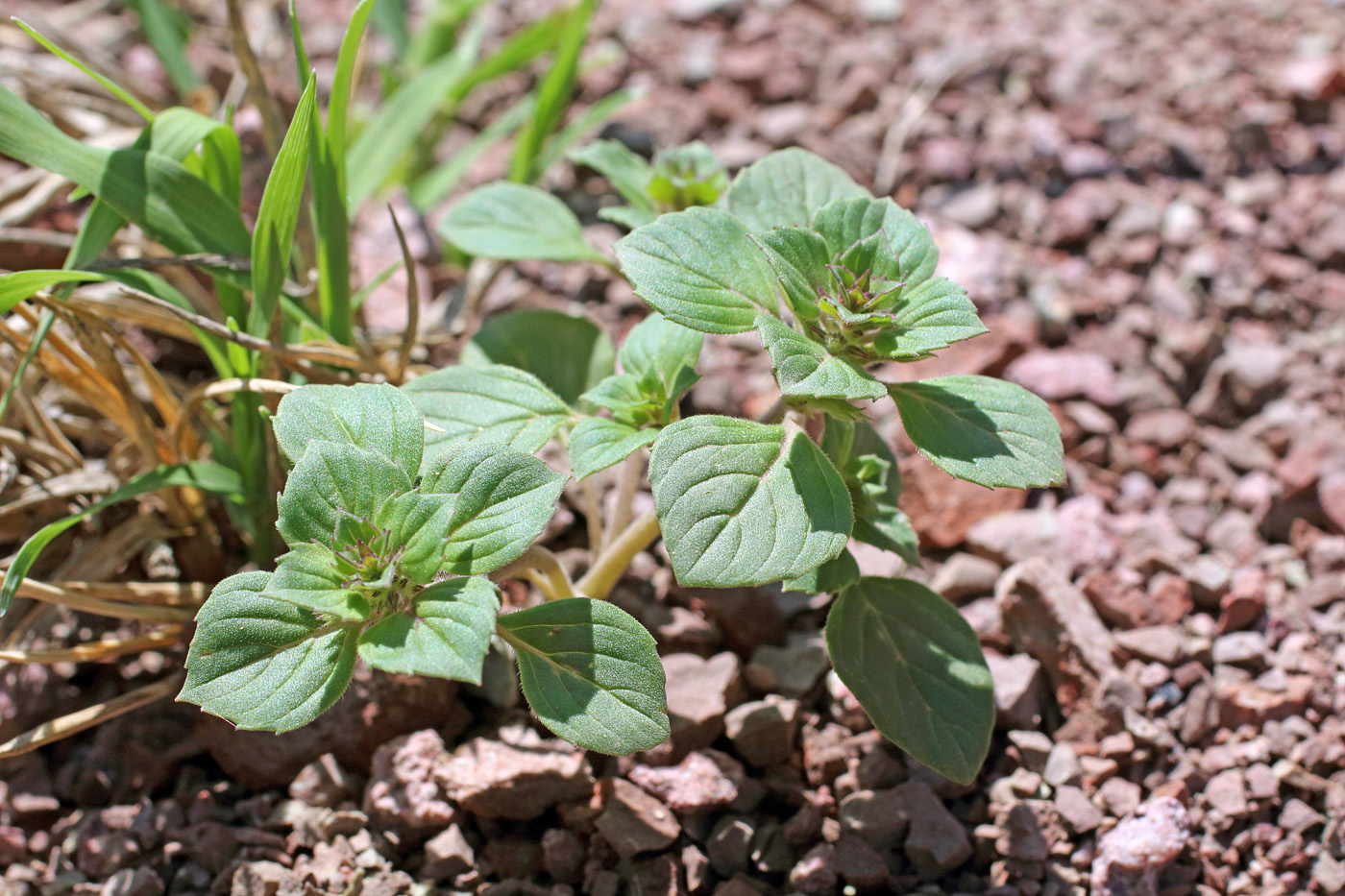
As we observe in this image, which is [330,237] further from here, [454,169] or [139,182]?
[454,169]

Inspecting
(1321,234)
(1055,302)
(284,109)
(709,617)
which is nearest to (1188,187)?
(1321,234)

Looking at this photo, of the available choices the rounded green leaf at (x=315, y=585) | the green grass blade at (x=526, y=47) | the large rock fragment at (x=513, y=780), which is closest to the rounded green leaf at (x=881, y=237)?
the rounded green leaf at (x=315, y=585)

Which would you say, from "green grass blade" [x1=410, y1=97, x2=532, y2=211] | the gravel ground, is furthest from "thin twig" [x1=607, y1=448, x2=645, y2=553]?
"green grass blade" [x1=410, y1=97, x2=532, y2=211]

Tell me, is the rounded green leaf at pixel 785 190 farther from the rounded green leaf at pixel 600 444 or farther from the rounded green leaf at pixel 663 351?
the rounded green leaf at pixel 600 444

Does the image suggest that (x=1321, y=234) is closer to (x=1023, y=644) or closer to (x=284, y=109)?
(x=1023, y=644)

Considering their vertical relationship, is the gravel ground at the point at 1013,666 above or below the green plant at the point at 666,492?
below
